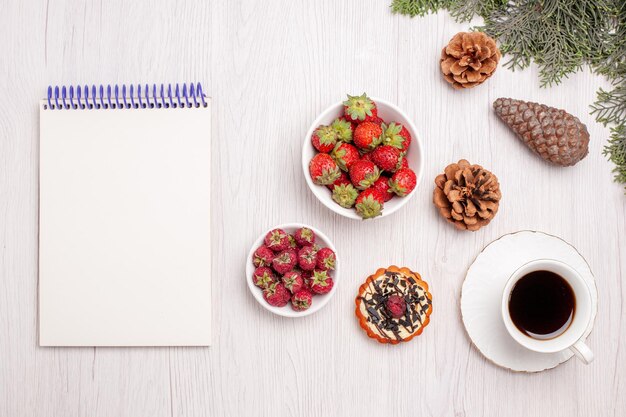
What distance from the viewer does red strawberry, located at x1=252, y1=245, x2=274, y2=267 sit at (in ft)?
3.11

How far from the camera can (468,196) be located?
0.96m

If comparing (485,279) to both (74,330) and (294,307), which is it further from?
(74,330)

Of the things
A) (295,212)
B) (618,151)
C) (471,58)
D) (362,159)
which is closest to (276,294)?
(295,212)

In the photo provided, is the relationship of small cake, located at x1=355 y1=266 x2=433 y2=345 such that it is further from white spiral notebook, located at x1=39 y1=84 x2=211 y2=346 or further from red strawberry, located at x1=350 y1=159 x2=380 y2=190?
white spiral notebook, located at x1=39 y1=84 x2=211 y2=346

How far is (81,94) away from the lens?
1025 millimetres

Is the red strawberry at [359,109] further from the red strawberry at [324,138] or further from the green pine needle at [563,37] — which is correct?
the green pine needle at [563,37]

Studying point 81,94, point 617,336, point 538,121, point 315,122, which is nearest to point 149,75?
point 81,94

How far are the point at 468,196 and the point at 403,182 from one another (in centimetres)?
12

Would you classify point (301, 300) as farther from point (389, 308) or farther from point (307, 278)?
point (389, 308)

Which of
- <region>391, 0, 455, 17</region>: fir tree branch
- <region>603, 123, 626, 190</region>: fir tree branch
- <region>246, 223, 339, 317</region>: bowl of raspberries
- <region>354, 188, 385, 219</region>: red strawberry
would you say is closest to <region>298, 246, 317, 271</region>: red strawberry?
<region>246, 223, 339, 317</region>: bowl of raspberries

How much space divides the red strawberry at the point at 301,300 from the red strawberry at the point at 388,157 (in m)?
0.24

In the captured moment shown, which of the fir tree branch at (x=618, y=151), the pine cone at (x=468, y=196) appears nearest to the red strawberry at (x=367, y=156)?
the pine cone at (x=468, y=196)

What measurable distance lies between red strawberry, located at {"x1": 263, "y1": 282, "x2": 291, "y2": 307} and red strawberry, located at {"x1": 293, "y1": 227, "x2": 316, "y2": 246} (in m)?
0.08

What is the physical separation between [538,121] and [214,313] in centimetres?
66
